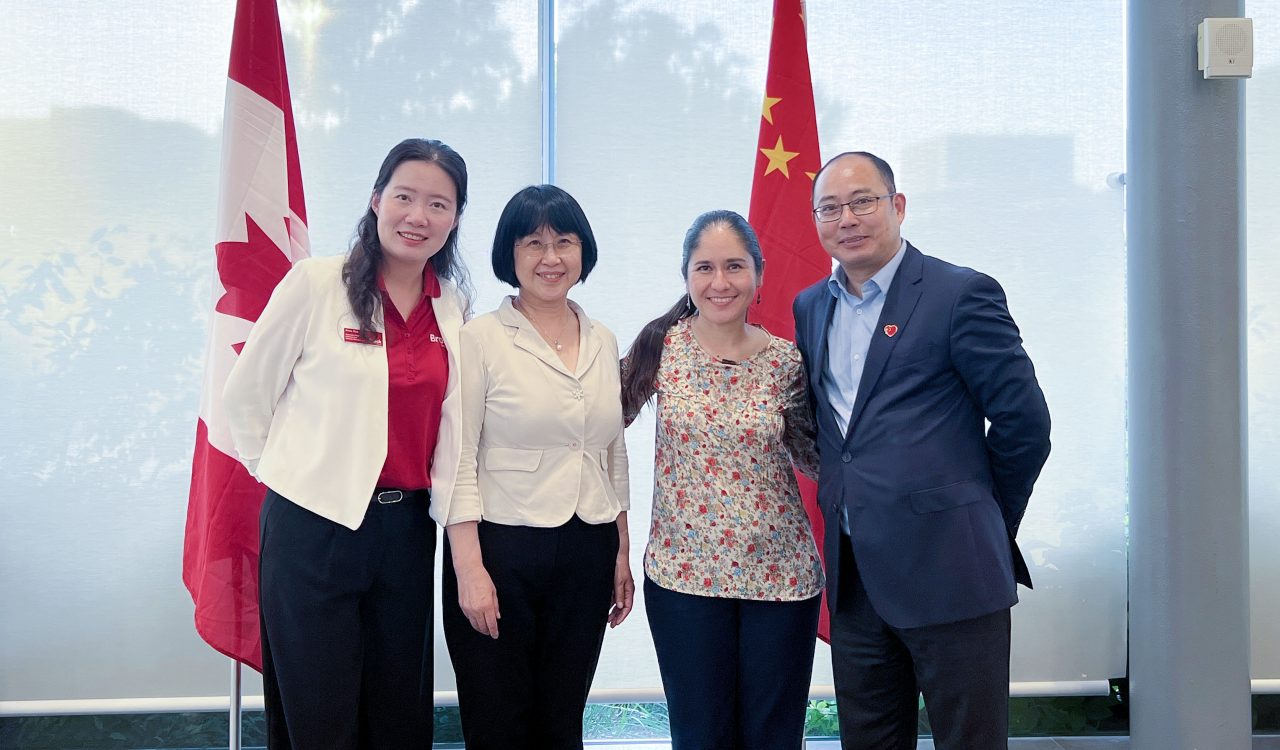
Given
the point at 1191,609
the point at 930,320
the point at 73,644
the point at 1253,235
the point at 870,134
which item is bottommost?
the point at 73,644

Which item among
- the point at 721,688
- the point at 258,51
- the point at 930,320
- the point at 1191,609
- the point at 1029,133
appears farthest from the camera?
the point at 1029,133

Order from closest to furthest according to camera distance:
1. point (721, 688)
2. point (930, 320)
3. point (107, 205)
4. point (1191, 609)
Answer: point (930, 320)
point (721, 688)
point (1191, 609)
point (107, 205)

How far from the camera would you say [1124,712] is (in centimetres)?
299

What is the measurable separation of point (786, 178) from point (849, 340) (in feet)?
3.18

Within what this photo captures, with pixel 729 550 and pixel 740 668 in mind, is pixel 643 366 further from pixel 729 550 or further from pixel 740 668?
pixel 740 668

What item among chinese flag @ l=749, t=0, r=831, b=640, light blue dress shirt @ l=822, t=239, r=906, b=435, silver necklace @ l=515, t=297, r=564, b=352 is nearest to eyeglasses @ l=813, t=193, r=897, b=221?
light blue dress shirt @ l=822, t=239, r=906, b=435

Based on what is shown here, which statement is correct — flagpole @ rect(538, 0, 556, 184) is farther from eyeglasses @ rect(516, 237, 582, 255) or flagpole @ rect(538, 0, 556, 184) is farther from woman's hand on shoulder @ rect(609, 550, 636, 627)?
woman's hand on shoulder @ rect(609, 550, 636, 627)

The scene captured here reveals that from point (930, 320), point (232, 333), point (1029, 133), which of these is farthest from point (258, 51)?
point (1029, 133)

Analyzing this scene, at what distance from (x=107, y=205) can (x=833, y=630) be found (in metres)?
2.74

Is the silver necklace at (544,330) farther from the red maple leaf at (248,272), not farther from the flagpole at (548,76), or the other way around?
the flagpole at (548,76)

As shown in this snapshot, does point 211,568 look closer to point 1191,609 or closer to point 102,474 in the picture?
point 102,474

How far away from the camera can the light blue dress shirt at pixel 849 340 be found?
5.45 feet

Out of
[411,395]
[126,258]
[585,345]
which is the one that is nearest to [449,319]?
[411,395]

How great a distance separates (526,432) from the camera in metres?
1.70
